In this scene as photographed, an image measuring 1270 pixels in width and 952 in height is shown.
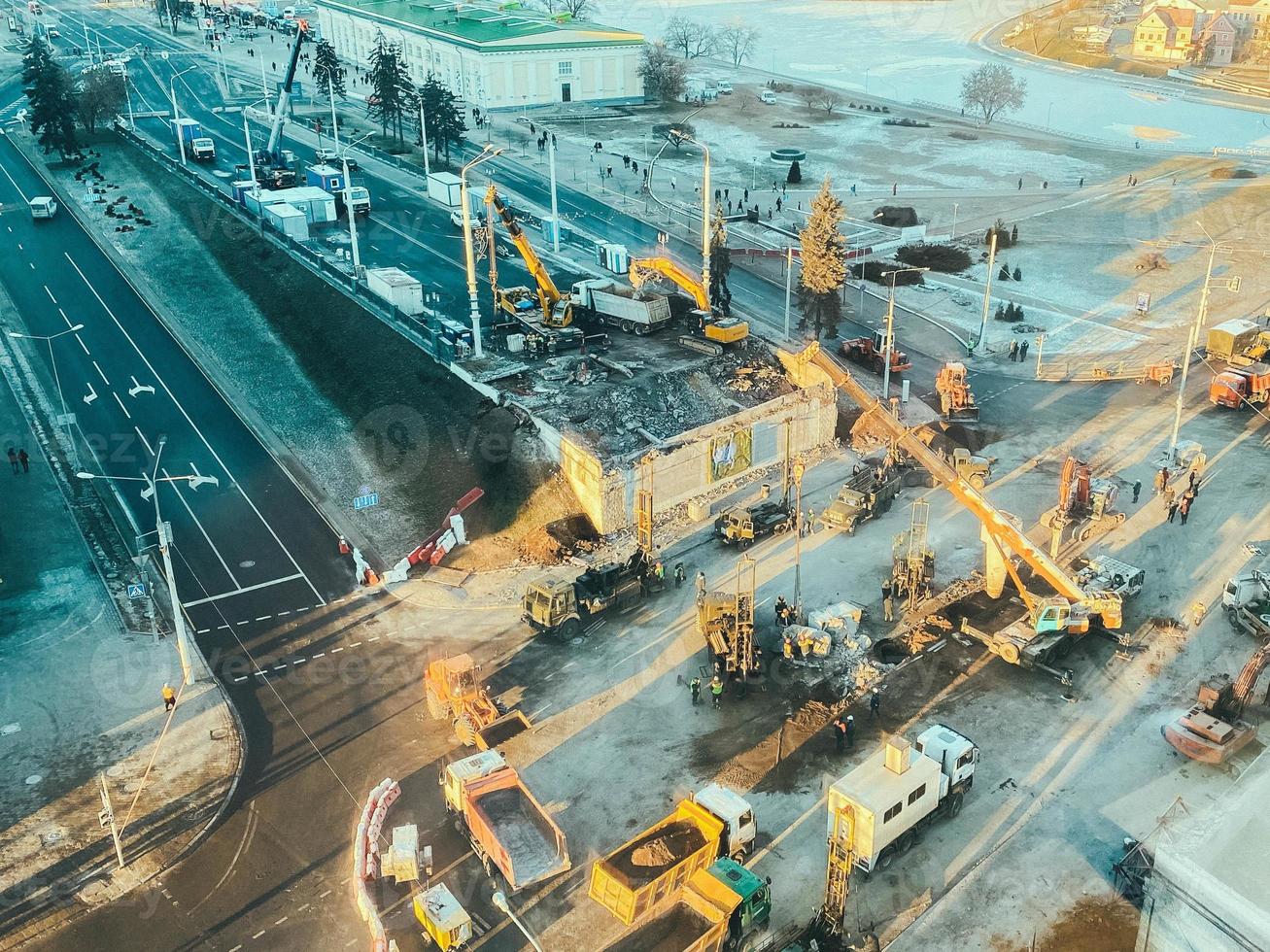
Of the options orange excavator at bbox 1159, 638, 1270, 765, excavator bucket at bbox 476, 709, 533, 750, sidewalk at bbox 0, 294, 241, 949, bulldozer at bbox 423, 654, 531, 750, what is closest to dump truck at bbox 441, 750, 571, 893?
excavator bucket at bbox 476, 709, 533, 750

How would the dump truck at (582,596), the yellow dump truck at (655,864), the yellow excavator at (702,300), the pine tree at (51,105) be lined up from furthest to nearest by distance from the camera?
the pine tree at (51,105)
the yellow excavator at (702,300)
the dump truck at (582,596)
the yellow dump truck at (655,864)

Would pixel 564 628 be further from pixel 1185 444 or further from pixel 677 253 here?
pixel 677 253

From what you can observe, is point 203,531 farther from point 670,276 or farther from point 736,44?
point 736,44

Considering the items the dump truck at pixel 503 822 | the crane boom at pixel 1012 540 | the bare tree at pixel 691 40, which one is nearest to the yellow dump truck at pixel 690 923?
the dump truck at pixel 503 822

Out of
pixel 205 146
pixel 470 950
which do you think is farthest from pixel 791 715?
pixel 205 146

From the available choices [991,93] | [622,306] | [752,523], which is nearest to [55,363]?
[622,306]

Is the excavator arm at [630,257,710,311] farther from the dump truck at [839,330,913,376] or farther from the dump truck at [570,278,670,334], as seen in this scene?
the dump truck at [839,330,913,376]

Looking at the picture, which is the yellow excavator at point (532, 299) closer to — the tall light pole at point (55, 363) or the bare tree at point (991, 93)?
the tall light pole at point (55, 363)
